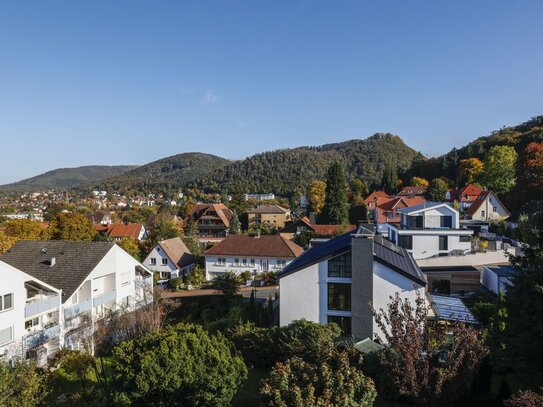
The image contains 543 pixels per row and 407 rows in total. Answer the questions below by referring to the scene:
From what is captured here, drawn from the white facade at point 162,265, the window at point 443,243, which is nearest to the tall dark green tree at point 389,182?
the window at point 443,243

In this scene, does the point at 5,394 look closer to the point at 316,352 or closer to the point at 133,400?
the point at 133,400

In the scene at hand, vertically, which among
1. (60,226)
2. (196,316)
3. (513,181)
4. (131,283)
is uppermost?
Answer: (513,181)

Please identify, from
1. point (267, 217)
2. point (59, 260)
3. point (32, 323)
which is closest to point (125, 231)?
point (267, 217)

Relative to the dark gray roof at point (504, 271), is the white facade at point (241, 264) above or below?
below

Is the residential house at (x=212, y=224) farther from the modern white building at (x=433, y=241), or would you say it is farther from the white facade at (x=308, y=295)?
the white facade at (x=308, y=295)

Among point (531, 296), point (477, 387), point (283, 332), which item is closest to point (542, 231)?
point (531, 296)

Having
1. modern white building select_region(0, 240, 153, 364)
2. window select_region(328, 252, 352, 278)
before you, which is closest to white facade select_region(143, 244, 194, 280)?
modern white building select_region(0, 240, 153, 364)

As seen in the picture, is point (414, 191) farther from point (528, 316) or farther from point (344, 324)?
point (528, 316)
